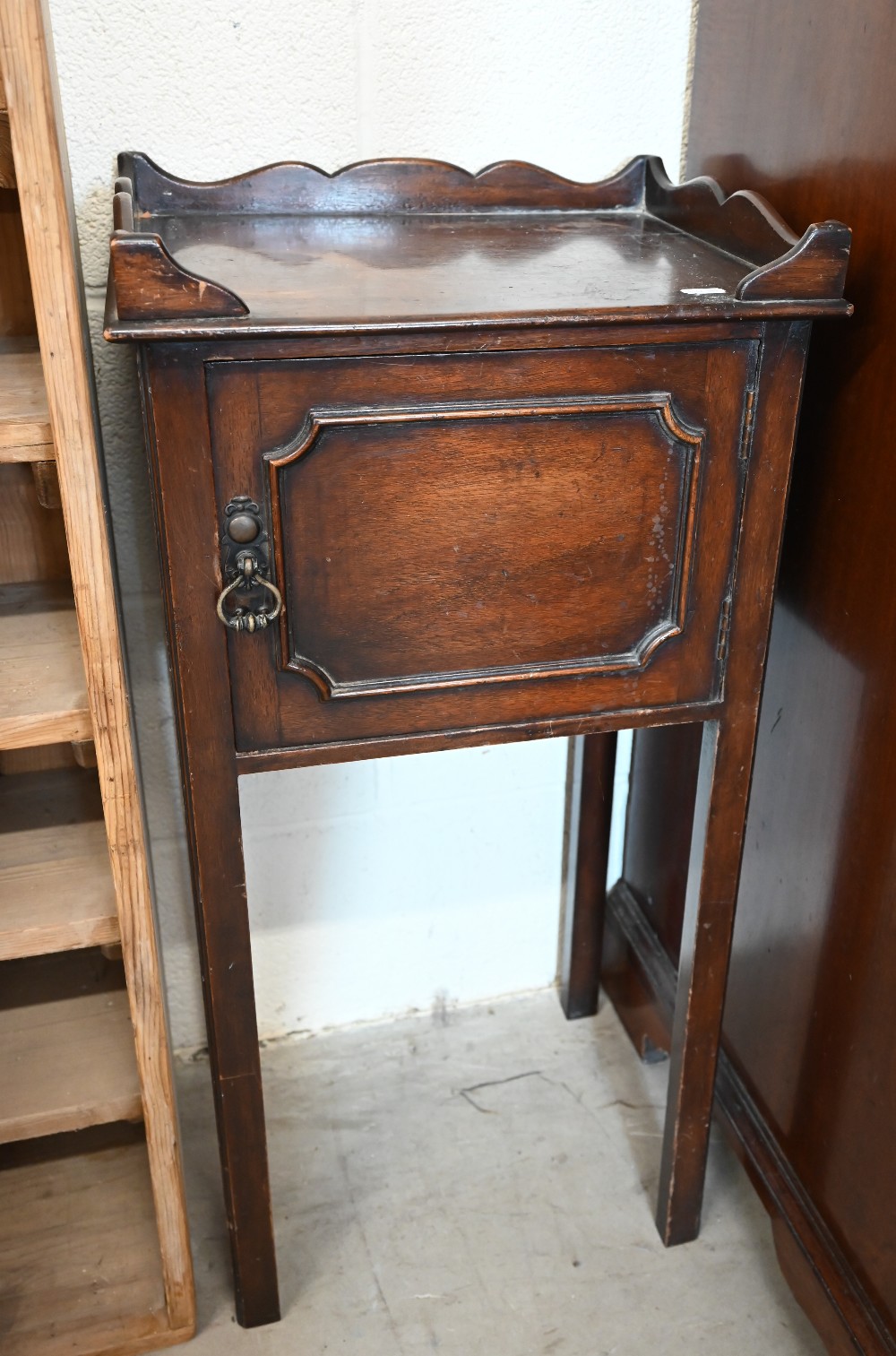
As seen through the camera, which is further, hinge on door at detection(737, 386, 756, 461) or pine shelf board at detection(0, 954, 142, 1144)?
pine shelf board at detection(0, 954, 142, 1144)

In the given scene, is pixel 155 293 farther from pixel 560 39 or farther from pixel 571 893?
pixel 571 893

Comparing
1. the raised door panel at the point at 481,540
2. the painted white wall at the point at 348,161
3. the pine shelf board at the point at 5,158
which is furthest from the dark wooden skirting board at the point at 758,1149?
the pine shelf board at the point at 5,158

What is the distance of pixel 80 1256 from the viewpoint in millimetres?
1383

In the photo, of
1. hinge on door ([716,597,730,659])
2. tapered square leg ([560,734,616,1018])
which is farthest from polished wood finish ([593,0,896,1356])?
tapered square leg ([560,734,616,1018])

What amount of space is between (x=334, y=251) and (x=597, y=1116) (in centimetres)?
116

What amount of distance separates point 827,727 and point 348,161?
2.62ft

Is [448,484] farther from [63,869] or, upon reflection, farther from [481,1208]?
[481,1208]

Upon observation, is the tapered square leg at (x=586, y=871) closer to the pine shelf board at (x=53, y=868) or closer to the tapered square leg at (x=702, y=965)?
the tapered square leg at (x=702, y=965)

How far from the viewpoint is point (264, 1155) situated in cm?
128

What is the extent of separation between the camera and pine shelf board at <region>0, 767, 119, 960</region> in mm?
1123

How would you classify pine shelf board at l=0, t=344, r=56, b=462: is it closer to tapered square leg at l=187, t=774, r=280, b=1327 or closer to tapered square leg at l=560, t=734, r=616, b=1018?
tapered square leg at l=187, t=774, r=280, b=1327

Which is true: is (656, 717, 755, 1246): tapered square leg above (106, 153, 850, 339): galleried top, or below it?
below

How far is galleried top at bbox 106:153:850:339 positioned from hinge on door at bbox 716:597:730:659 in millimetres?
268

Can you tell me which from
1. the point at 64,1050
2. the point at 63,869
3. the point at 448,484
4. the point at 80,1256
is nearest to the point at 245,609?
the point at 448,484
